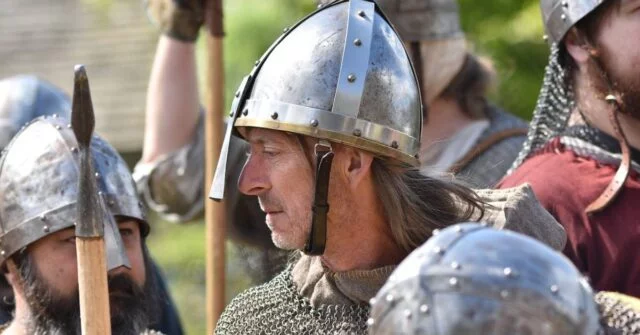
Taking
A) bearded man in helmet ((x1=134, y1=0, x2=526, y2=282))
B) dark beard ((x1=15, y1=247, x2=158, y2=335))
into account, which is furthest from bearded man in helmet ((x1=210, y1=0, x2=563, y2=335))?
bearded man in helmet ((x1=134, y1=0, x2=526, y2=282))

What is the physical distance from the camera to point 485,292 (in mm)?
2648

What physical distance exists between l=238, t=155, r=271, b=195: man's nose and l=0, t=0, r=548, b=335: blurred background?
10.9ft

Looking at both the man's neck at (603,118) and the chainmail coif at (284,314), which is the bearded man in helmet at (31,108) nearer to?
the chainmail coif at (284,314)

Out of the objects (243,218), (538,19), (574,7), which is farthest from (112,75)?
(574,7)

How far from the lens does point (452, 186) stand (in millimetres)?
4012

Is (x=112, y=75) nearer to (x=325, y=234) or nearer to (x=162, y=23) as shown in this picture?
(x=162, y=23)

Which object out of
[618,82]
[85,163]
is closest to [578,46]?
[618,82]

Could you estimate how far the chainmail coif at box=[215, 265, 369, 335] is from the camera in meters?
3.88

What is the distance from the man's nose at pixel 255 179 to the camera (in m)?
3.85

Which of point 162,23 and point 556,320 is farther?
point 162,23

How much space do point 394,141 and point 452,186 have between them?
253 mm

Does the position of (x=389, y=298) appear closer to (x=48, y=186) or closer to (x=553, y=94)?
(x=48, y=186)

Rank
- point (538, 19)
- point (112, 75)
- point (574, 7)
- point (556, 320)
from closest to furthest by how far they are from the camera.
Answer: point (556, 320) < point (574, 7) < point (538, 19) < point (112, 75)

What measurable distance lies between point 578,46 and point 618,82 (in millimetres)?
235
